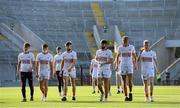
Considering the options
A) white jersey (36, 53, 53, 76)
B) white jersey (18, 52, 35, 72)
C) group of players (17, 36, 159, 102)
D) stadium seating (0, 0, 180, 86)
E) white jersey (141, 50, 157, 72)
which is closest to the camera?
group of players (17, 36, 159, 102)

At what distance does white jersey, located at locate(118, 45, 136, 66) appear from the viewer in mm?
23234

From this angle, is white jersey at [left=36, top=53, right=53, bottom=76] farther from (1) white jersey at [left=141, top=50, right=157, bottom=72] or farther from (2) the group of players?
(1) white jersey at [left=141, top=50, right=157, bottom=72]

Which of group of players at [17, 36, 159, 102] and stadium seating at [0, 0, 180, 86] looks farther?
stadium seating at [0, 0, 180, 86]

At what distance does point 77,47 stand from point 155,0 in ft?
33.0

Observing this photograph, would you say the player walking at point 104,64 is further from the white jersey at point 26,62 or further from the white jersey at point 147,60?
the white jersey at point 26,62

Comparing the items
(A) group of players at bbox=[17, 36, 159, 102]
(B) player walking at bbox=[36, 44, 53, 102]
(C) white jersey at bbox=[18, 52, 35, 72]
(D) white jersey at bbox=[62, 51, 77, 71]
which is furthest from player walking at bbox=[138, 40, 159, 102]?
(C) white jersey at bbox=[18, 52, 35, 72]

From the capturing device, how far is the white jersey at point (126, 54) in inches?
915

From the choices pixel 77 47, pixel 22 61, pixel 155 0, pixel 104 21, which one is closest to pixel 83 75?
pixel 77 47

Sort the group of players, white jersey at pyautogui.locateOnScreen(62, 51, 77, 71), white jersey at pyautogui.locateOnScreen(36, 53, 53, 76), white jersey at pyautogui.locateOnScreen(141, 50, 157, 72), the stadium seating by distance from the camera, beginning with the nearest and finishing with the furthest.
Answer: the group of players, white jersey at pyautogui.locateOnScreen(141, 50, 157, 72), white jersey at pyautogui.locateOnScreen(62, 51, 77, 71), white jersey at pyautogui.locateOnScreen(36, 53, 53, 76), the stadium seating

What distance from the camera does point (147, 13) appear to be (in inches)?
2625

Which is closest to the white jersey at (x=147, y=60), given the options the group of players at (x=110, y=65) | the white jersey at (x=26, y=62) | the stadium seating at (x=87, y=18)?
the group of players at (x=110, y=65)

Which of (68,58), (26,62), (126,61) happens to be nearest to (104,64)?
(126,61)

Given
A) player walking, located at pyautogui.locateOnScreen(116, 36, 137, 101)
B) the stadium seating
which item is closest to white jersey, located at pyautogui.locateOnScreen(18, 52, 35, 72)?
player walking, located at pyautogui.locateOnScreen(116, 36, 137, 101)

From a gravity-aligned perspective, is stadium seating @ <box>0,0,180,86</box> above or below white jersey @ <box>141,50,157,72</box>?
above
